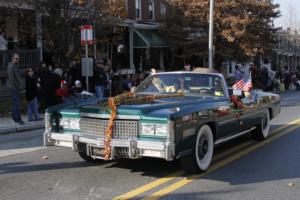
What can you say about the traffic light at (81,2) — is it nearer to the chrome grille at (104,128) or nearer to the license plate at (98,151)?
the chrome grille at (104,128)

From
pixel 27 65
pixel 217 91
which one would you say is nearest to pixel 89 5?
pixel 27 65

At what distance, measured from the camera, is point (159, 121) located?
264 inches

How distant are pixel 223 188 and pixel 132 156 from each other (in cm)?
125

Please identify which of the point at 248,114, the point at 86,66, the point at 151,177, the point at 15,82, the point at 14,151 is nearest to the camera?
the point at 151,177

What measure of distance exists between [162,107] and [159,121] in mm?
463

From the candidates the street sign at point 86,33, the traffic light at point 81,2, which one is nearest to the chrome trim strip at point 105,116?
the street sign at point 86,33

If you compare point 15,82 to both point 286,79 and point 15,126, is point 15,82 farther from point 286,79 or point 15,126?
point 286,79

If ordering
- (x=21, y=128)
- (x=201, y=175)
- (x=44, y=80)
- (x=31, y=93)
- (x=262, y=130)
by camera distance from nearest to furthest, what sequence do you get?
(x=201, y=175) → (x=262, y=130) → (x=21, y=128) → (x=31, y=93) → (x=44, y=80)

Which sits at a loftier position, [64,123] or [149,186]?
[64,123]

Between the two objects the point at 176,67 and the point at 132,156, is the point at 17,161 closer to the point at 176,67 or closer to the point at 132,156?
the point at 132,156

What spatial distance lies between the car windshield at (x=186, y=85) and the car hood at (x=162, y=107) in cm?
75

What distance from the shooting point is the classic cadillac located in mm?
6732

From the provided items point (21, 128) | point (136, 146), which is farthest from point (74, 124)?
point (21, 128)

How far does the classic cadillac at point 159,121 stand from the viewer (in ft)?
22.1
